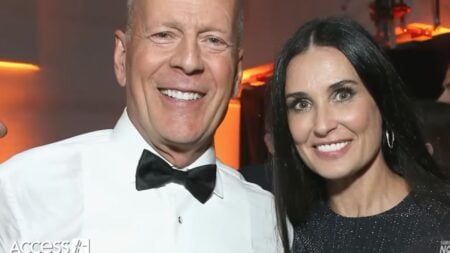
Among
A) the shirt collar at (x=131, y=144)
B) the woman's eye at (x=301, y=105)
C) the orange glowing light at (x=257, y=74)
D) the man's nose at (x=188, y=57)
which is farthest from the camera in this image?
the orange glowing light at (x=257, y=74)

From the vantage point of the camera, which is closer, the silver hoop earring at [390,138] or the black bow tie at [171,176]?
the black bow tie at [171,176]

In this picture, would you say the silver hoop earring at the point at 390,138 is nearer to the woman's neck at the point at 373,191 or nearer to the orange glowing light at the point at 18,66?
the woman's neck at the point at 373,191

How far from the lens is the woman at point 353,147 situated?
74.3 inches

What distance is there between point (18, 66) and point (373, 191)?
90.8 inches

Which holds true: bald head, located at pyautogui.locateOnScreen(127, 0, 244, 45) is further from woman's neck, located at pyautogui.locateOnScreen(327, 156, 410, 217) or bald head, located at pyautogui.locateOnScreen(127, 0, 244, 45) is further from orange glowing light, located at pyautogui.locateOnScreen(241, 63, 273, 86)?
orange glowing light, located at pyautogui.locateOnScreen(241, 63, 273, 86)

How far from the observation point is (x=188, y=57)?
1723mm

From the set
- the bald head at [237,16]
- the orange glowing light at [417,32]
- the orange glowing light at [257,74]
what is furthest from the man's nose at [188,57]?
the orange glowing light at [417,32]

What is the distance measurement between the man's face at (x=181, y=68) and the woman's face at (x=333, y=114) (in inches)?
9.1

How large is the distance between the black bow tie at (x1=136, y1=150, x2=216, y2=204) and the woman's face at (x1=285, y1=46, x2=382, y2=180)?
0.95ft

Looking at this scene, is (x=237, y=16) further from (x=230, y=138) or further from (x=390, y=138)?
(x=230, y=138)

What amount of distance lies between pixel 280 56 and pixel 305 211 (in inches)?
17.9

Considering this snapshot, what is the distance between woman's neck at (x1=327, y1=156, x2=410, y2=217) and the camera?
77.6 inches

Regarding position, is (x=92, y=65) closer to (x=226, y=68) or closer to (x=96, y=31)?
(x=96, y=31)

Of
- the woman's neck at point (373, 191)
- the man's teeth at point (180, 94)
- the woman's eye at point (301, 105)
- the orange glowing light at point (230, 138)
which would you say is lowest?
the orange glowing light at point (230, 138)
